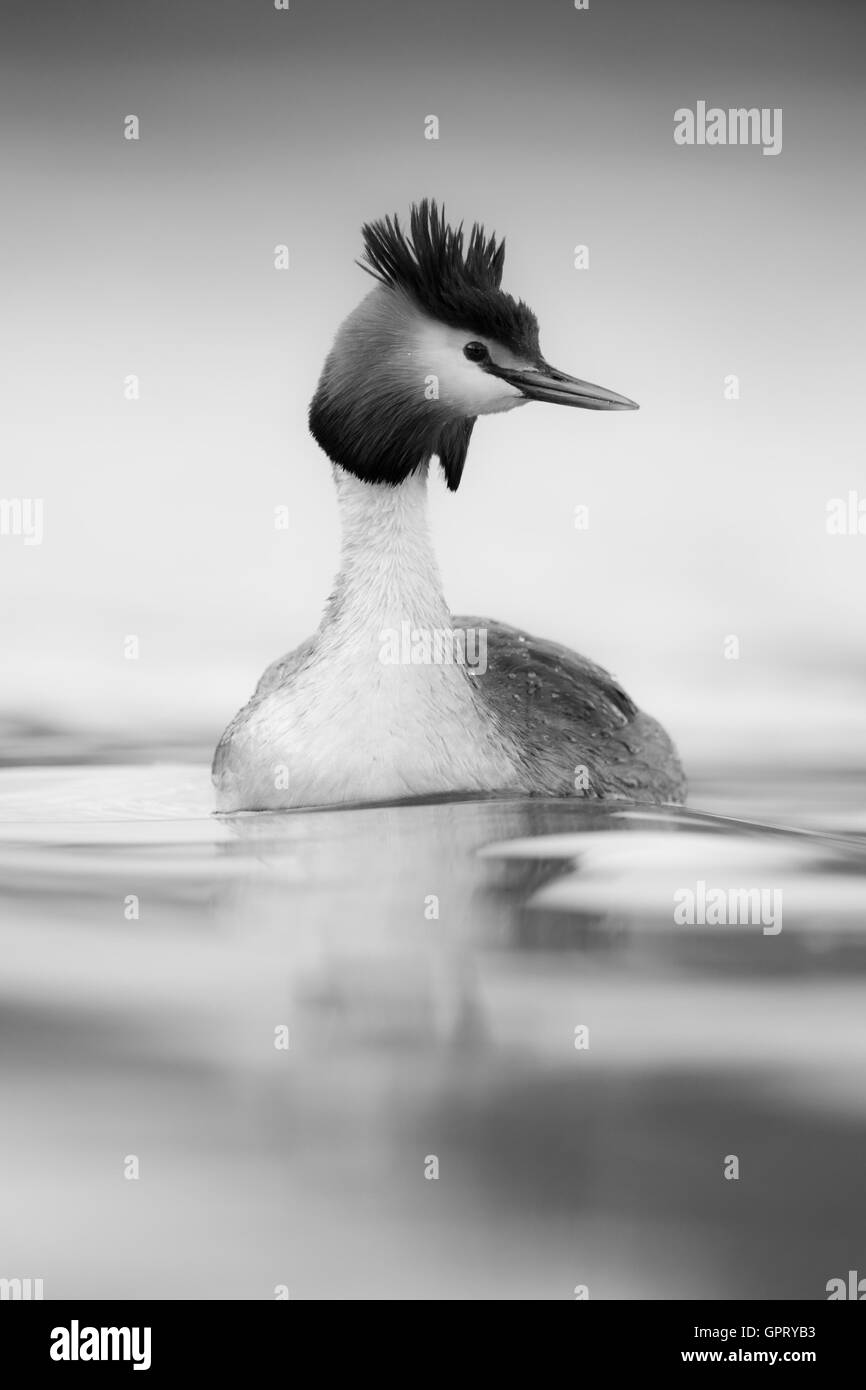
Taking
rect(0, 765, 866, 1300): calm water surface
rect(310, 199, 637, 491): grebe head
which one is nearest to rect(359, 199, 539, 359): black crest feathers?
rect(310, 199, 637, 491): grebe head

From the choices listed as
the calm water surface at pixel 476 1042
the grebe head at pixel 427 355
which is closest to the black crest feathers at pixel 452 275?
the grebe head at pixel 427 355

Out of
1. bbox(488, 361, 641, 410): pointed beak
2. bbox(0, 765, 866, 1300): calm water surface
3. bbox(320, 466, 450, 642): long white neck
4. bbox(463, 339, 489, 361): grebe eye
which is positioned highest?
bbox(463, 339, 489, 361): grebe eye

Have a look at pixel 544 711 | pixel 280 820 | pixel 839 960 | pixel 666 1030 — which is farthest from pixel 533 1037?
pixel 544 711

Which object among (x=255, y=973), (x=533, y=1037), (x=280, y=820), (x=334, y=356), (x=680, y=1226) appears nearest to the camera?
(x=680, y=1226)

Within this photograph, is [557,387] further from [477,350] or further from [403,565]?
[403,565]

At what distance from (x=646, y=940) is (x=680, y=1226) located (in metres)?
0.56

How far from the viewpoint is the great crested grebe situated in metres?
2.77

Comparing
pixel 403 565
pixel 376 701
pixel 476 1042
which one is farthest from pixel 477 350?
pixel 476 1042

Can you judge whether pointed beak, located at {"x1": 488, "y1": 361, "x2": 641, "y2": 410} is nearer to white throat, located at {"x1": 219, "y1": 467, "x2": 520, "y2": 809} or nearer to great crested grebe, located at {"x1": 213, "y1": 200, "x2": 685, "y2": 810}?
great crested grebe, located at {"x1": 213, "y1": 200, "x2": 685, "y2": 810}

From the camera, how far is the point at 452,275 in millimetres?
2818

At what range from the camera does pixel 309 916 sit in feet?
6.88

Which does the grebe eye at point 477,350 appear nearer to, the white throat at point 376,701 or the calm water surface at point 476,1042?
the white throat at point 376,701

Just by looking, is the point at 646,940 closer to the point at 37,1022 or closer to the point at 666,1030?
the point at 666,1030

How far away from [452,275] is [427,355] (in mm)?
144
